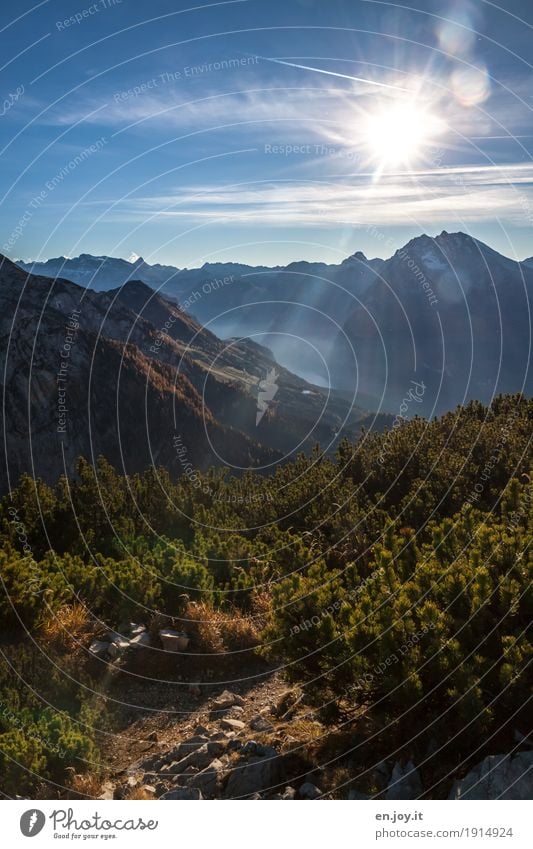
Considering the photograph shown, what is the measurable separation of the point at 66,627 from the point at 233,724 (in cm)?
394

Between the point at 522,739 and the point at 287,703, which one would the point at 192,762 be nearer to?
the point at 287,703

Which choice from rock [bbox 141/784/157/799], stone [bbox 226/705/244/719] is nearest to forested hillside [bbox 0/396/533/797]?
rock [bbox 141/784/157/799]

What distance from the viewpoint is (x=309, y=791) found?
266 inches

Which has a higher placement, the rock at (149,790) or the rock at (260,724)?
the rock at (260,724)

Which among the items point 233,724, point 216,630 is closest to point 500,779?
point 233,724

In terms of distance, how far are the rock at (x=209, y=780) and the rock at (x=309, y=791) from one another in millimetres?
1007

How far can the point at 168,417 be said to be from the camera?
128 m

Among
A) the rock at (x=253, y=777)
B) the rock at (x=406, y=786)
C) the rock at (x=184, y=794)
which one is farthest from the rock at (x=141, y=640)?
the rock at (x=406, y=786)

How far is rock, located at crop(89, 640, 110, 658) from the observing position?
10.5 meters

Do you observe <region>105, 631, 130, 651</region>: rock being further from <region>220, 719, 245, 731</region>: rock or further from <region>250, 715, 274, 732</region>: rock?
<region>250, 715, 274, 732</region>: rock

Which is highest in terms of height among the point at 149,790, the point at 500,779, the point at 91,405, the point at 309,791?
the point at 91,405

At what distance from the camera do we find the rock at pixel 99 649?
10.5m

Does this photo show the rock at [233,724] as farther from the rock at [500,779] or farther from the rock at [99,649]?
the rock at [500,779]
